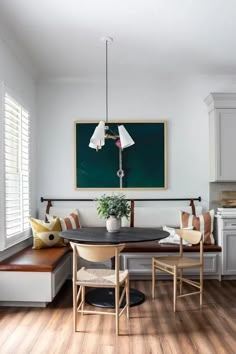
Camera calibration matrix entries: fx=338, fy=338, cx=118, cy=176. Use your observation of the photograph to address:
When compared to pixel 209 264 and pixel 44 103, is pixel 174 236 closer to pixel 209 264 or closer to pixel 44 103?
pixel 209 264

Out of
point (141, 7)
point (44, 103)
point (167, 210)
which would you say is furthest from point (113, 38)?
point (167, 210)

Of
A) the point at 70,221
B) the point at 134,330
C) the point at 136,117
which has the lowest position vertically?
the point at 134,330

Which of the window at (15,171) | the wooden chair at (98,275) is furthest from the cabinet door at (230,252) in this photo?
the window at (15,171)

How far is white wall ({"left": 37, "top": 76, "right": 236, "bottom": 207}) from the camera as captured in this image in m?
4.87

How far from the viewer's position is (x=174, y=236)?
14.3 feet

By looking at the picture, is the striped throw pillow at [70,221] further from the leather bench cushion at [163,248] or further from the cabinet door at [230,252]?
the cabinet door at [230,252]

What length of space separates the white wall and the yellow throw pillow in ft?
2.55

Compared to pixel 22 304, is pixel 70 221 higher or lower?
higher

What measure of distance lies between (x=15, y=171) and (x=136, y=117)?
6.26 ft

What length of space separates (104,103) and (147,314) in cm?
296

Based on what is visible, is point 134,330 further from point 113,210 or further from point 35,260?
point 35,260

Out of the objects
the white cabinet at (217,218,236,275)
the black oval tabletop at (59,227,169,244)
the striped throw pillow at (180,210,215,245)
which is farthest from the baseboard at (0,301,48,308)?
the white cabinet at (217,218,236,275)

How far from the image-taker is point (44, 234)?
13.5 ft

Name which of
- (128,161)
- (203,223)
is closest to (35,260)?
(128,161)
